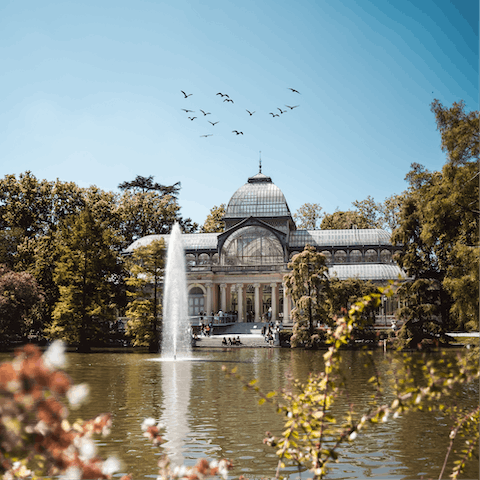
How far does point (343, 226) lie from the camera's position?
3295 inches

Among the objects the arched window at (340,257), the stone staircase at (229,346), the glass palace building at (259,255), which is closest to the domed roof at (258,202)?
the glass palace building at (259,255)

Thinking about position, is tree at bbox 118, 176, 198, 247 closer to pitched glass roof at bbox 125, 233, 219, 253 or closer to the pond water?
pitched glass roof at bbox 125, 233, 219, 253

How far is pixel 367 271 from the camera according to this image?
6200cm

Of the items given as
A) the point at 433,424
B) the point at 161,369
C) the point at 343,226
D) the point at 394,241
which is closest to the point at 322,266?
the point at 394,241

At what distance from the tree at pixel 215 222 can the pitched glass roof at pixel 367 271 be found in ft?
85.8

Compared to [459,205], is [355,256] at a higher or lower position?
higher

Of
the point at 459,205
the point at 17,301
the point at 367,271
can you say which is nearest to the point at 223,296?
the point at 367,271

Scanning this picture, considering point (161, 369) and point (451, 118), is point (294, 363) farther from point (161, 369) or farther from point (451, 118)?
point (451, 118)

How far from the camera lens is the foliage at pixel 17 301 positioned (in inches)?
1734

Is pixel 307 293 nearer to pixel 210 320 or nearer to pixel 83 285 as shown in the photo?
pixel 83 285

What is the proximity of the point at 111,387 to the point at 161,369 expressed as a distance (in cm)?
763

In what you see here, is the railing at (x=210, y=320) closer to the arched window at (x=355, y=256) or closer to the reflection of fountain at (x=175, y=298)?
the reflection of fountain at (x=175, y=298)

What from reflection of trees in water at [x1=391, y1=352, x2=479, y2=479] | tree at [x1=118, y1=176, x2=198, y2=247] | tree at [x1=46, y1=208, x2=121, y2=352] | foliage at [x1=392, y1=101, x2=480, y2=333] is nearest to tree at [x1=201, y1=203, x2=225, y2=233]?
tree at [x1=118, y1=176, x2=198, y2=247]

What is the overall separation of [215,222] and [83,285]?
1680 inches
